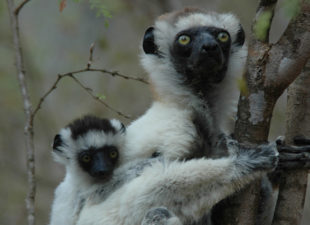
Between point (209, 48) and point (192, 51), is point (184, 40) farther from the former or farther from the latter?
point (209, 48)

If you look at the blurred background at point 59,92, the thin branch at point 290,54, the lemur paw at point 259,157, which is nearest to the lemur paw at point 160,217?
the lemur paw at point 259,157

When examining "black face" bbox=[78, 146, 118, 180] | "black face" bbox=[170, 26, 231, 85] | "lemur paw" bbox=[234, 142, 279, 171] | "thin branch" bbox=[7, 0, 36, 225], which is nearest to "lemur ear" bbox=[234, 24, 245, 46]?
"black face" bbox=[170, 26, 231, 85]

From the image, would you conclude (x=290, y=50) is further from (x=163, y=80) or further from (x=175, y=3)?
(x=175, y=3)

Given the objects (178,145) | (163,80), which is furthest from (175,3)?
(178,145)

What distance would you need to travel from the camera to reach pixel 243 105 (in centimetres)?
349

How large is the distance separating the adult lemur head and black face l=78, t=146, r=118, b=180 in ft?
2.16

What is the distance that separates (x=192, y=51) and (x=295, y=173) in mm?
1280

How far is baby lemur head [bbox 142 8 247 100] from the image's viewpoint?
4.00 metres

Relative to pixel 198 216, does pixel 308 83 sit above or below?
above

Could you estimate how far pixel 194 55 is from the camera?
13.2ft

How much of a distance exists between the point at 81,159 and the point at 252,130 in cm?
165

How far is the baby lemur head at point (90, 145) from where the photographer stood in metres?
4.19

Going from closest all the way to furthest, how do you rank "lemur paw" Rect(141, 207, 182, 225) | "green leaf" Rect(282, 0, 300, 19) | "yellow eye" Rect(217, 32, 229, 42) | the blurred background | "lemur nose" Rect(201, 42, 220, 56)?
"green leaf" Rect(282, 0, 300, 19) < "lemur paw" Rect(141, 207, 182, 225) < "lemur nose" Rect(201, 42, 220, 56) < "yellow eye" Rect(217, 32, 229, 42) < the blurred background

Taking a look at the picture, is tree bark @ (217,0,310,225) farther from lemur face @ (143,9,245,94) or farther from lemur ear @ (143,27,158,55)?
lemur ear @ (143,27,158,55)
